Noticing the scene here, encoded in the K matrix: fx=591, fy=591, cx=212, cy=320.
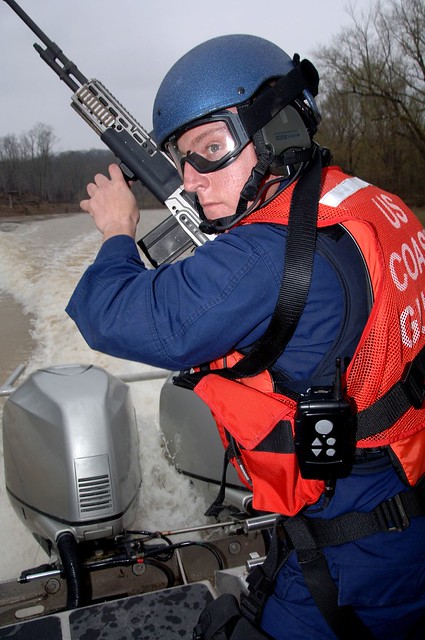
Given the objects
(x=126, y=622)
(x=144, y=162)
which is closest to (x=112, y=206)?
(x=144, y=162)

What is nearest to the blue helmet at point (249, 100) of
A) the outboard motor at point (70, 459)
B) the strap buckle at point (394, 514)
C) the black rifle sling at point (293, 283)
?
the black rifle sling at point (293, 283)

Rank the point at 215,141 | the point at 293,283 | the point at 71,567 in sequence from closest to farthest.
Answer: the point at 293,283, the point at 215,141, the point at 71,567

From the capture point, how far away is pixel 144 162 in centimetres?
212

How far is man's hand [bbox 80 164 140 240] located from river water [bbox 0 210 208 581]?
152 centimetres

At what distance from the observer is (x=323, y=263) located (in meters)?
1.22

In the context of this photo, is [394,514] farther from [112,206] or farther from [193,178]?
[112,206]

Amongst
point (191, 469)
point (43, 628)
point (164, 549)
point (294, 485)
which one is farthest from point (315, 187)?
point (191, 469)

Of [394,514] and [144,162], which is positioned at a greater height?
[144,162]

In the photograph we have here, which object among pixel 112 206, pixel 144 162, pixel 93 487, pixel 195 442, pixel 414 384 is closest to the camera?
pixel 414 384

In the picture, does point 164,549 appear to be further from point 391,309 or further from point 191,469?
point 391,309

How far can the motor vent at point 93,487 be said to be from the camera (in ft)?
8.04

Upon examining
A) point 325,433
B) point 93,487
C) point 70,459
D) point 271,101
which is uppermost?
point 271,101

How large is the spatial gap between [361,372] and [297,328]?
0.16m

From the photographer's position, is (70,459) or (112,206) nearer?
(112,206)
